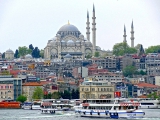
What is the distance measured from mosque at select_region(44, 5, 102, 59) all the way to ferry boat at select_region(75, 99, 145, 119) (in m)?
77.6

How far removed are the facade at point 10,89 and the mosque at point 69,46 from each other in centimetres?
4829

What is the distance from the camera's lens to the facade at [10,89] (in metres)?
98.6

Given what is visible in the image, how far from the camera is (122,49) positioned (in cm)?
14875

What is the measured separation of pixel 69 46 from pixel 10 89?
52488 mm

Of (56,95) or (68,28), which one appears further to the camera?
(68,28)

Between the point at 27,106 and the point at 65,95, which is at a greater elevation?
the point at 65,95

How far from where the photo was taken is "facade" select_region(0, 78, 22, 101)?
9862 centimetres

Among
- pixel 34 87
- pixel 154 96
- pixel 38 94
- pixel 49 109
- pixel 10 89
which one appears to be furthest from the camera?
pixel 34 87

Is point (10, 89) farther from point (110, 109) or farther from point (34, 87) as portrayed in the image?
point (110, 109)

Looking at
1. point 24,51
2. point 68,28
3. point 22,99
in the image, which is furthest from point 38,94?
point 24,51

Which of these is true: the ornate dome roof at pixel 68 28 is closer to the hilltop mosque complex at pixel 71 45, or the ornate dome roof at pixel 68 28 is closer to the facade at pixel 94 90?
the hilltop mosque complex at pixel 71 45

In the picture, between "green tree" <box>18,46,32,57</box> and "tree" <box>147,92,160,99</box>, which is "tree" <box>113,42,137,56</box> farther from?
"tree" <box>147,92,160,99</box>

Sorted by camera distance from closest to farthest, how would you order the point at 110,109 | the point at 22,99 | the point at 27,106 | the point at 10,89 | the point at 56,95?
1. the point at 110,109
2. the point at 27,106
3. the point at 56,95
4. the point at 22,99
5. the point at 10,89

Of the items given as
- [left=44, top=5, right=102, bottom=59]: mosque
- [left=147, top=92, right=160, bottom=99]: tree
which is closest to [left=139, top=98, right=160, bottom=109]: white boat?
[left=147, top=92, right=160, bottom=99]: tree
